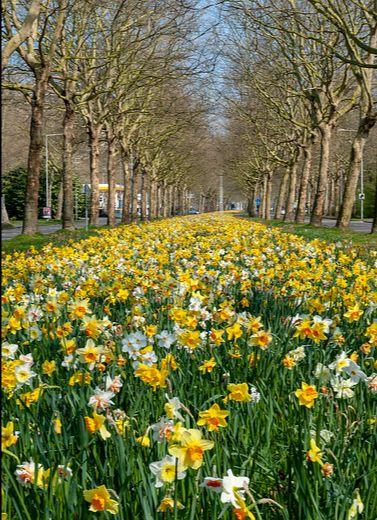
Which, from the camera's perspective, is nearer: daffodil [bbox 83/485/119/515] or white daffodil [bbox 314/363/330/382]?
daffodil [bbox 83/485/119/515]

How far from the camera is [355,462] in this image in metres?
2.13

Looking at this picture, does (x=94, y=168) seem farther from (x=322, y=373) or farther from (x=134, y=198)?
(x=322, y=373)

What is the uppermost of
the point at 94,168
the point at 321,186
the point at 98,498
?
the point at 94,168

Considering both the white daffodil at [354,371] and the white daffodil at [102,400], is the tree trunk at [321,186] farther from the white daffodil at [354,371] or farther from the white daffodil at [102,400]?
the white daffodil at [102,400]

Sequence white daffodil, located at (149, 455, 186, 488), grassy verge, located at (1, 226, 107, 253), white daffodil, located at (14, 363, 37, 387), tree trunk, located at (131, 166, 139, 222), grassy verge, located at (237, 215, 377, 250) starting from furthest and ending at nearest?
tree trunk, located at (131, 166, 139, 222) < grassy verge, located at (237, 215, 377, 250) < grassy verge, located at (1, 226, 107, 253) < white daffodil, located at (14, 363, 37, 387) < white daffodil, located at (149, 455, 186, 488)

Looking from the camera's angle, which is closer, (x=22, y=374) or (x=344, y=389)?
(x=22, y=374)

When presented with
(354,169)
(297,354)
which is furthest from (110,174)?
(297,354)

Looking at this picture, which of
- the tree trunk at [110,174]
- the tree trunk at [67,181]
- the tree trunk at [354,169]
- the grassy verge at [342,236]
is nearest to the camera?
the grassy verge at [342,236]

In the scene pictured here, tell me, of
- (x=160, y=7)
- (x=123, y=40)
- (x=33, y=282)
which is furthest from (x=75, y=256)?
(x=123, y=40)

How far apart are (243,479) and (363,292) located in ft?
10.8

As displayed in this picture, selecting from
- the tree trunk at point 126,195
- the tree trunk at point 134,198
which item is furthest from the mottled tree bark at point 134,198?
the tree trunk at point 126,195

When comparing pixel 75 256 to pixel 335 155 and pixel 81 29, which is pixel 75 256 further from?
pixel 335 155

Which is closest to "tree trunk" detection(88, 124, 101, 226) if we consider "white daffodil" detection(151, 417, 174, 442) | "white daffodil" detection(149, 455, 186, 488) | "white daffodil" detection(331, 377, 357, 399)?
"white daffodil" detection(331, 377, 357, 399)

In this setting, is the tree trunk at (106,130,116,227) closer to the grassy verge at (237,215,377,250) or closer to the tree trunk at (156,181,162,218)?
the grassy verge at (237,215,377,250)
